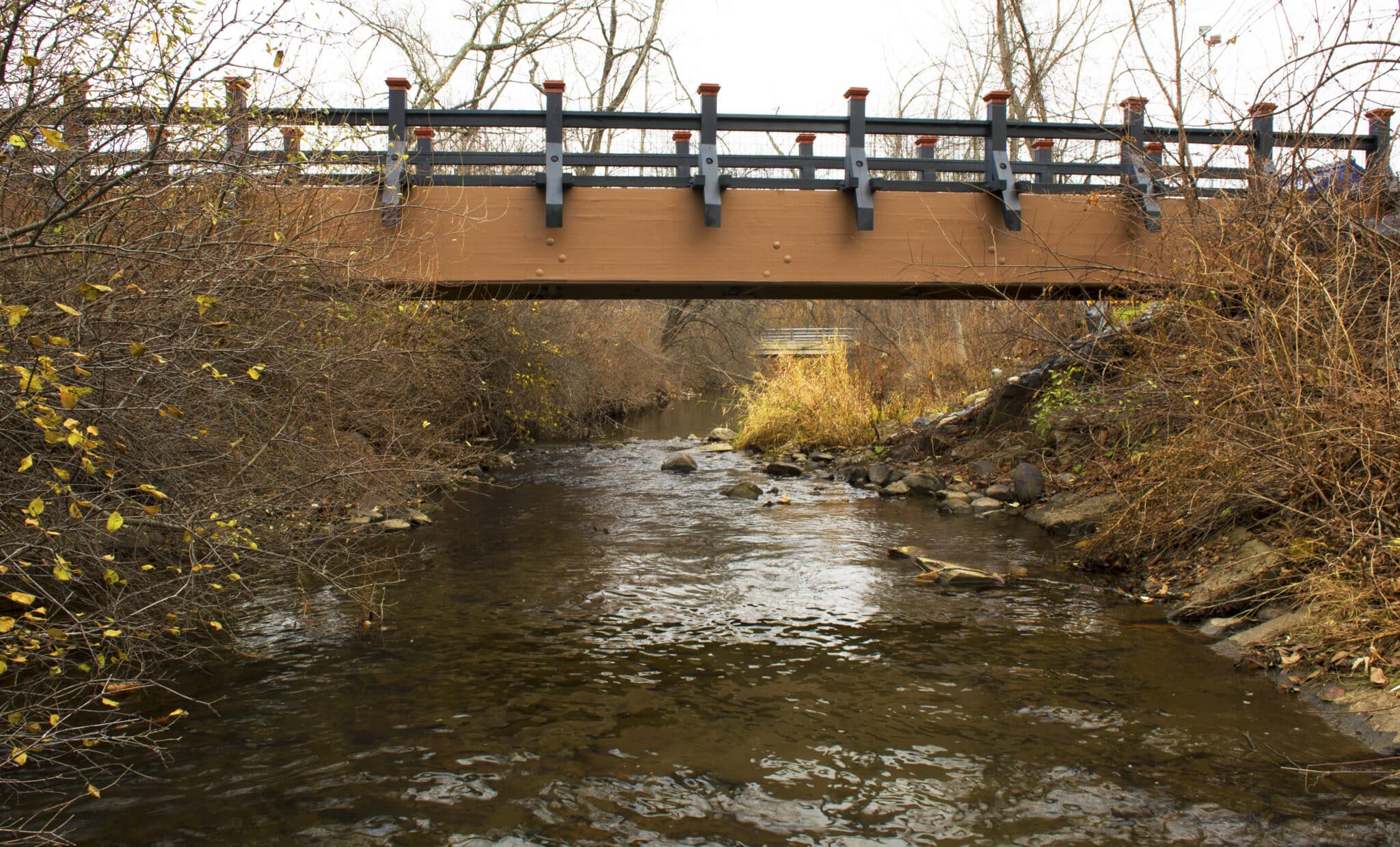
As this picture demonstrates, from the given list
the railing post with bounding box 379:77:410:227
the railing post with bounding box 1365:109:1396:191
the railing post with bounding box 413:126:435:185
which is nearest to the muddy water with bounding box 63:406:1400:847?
the railing post with bounding box 1365:109:1396:191

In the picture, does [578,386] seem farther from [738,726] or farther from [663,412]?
[738,726]

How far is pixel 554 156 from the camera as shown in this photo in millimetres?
10820

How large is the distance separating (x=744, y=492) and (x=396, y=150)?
5752 mm

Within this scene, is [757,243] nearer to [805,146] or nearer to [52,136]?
[805,146]

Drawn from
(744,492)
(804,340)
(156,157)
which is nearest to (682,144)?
(744,492)

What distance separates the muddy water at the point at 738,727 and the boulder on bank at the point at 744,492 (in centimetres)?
403

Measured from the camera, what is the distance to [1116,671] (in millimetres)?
6047

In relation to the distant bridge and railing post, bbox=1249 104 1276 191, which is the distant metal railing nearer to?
the distant bridge

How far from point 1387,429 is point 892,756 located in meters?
3.63

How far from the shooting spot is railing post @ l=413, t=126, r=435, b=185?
10.5m

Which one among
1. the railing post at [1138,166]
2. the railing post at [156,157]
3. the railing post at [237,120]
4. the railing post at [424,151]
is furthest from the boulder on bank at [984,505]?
the railing post at [156,157]

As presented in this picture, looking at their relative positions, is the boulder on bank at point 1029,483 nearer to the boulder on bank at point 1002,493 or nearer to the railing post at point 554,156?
the boulder on bank at point 1002,493

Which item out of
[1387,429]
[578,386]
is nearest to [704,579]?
[1387,429]

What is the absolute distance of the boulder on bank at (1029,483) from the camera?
11422 mm
